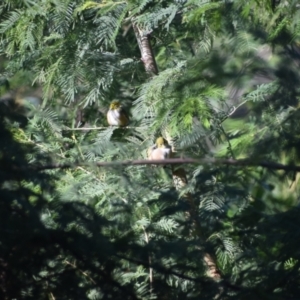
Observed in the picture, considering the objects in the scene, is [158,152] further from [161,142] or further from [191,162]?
[191,162]

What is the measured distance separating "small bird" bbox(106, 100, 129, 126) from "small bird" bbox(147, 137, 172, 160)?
A: 48 cm

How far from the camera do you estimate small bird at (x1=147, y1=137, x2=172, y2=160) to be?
4902mm

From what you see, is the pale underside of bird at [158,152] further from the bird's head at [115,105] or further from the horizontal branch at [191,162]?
the horizontal branch at [191,162]

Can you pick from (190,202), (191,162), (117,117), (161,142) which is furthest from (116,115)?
(191,162)

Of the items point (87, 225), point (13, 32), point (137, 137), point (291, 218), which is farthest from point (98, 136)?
point (87, 225)

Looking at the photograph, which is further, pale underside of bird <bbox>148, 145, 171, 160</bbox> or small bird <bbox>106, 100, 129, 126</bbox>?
small bird <bbox>106, 100, 129, 126</bbox>

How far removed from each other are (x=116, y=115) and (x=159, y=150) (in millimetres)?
810

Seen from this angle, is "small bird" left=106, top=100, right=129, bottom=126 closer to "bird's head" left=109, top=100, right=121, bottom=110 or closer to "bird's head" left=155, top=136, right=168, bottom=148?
"bird's head" left=109, top=100, right=121, bottom=110

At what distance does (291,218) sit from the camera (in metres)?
3.06

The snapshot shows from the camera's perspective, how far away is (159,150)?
507 cm

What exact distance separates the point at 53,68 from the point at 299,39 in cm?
272

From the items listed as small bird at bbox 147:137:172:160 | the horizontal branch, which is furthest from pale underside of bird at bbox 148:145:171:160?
the horizontal branch

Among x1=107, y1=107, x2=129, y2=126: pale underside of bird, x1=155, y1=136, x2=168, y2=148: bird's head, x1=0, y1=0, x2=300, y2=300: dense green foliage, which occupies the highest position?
x1=0, y1=0, x2=300, y2=300: dense green foliage

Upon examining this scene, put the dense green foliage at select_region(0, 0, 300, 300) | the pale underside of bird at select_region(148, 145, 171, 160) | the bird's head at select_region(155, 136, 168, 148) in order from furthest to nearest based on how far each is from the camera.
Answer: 1. the bird's head at select_region(155, 136, 168, 148)
2. the pale underside of bird at select_region(148, 145, 171, 160)
3. the dense green foliage at select_region(0, 0, 300, 300)
